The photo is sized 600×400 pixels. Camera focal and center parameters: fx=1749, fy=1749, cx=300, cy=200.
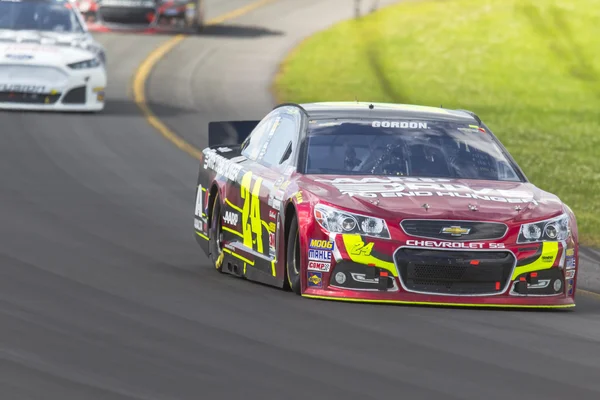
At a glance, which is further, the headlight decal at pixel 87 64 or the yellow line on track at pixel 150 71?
the headlight decal at pixel 87 64

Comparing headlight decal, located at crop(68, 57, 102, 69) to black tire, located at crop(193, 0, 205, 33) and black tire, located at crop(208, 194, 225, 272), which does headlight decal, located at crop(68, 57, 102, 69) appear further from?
black tire, located at crop(193, 0, 205, 33)

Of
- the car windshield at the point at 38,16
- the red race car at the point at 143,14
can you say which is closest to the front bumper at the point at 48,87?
the car windshield at the point at 38,16

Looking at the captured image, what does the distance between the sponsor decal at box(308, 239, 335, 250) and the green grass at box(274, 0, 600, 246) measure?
8.15 metres

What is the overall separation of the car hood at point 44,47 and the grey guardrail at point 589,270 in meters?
11.1

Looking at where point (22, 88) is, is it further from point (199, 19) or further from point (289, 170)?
point (199, 19)

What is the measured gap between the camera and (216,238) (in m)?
13.3

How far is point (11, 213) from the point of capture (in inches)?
626

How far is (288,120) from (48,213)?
400 cm

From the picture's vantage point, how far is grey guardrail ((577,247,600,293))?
13055mm

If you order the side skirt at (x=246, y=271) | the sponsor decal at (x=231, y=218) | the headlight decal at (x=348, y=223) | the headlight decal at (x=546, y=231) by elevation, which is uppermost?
the headlight decal at (x=348, y=223)

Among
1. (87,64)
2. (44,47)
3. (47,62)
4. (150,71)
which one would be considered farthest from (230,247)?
(150,71)

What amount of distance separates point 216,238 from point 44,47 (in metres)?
11.8

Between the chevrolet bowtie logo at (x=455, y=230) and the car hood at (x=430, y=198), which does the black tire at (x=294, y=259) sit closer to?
the car hood at (x=430, y=198)

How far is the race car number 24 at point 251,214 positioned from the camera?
12141 millimetres
